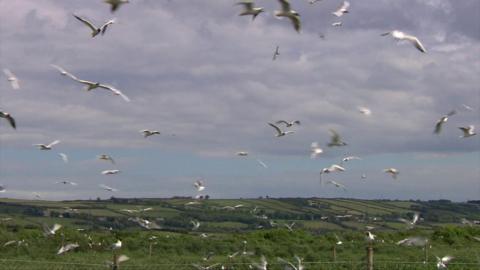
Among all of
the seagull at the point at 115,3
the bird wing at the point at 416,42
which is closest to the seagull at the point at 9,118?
the seagull at the point at 115,3

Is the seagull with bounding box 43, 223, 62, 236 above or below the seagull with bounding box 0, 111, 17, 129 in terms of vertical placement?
below

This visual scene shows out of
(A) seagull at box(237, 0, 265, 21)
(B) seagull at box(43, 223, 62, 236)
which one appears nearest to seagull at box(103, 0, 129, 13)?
(A) seagull at box(237, 0, 265, 21)

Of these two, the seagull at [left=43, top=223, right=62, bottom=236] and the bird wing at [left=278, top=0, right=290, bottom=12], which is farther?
the seagull at [left=43, top=223, right=62, bottom=236]

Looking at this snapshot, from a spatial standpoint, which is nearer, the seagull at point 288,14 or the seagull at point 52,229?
the seagull at point 288,14

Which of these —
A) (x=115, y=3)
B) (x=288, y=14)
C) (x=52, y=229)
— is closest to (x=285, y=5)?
(x=288, y=14)

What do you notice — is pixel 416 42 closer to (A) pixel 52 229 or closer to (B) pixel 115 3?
(B) pixel 115 3

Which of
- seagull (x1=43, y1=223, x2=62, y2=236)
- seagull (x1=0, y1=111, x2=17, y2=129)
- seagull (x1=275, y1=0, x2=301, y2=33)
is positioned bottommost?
seagull (x1=43, y1=223, x2=62, y2=236)

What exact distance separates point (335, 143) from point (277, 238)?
26.1 m

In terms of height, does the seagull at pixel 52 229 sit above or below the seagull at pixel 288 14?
below

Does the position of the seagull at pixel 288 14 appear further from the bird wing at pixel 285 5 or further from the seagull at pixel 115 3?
the seagull at pixel 115 3

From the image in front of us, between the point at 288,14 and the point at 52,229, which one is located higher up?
the point at 288,14

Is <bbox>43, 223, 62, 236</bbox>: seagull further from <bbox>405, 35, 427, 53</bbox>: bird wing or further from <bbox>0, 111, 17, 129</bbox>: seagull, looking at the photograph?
<bbox>405, 35, 427, 53</bbox>: bird wing

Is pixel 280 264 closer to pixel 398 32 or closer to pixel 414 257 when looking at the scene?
pixel 414 257

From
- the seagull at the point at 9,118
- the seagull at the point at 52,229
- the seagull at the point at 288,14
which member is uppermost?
the seagull at the point at 288,14
